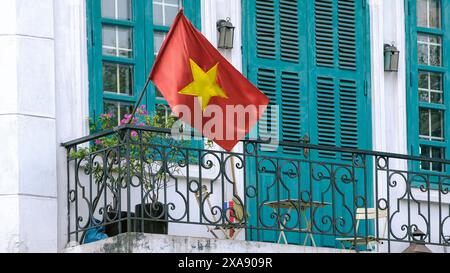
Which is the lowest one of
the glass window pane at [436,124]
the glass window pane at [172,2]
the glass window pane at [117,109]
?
the glass window pane at [436,124]

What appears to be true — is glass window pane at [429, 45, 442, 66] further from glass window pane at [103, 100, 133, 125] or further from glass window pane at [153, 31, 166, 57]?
glass window pane at [103, 100, 133, 125]

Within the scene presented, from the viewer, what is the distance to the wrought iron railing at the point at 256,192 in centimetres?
1694

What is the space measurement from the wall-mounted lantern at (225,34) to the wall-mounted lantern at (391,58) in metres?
1.94

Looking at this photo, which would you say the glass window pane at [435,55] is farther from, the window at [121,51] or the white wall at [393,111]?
the window at [121,51]

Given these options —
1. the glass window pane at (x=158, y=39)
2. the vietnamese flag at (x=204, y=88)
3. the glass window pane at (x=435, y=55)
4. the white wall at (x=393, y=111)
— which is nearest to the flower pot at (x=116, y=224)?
the vietnamese flag at (x=204, y=88)

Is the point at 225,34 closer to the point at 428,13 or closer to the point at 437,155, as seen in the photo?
the point at 428,13

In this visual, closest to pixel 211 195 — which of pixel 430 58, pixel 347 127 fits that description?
pixel 347 127

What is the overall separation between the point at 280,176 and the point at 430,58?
289 centimetres

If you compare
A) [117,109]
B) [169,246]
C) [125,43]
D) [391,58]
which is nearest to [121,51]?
[125,43]

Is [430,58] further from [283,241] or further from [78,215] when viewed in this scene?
[78,215]

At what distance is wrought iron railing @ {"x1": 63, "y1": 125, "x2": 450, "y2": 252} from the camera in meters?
16.9

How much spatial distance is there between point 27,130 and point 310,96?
338 cm

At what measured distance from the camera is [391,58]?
1958 cm

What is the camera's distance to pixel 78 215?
17.4m
